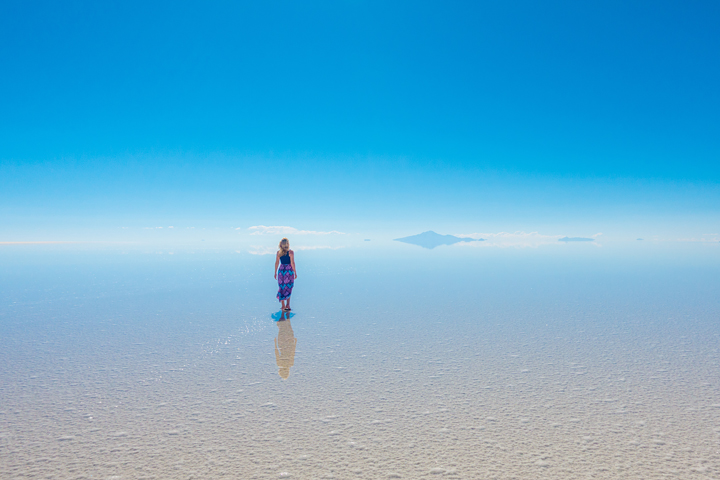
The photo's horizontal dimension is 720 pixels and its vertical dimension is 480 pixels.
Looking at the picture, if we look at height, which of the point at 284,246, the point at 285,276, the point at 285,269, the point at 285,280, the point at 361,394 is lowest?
the point at 361,394

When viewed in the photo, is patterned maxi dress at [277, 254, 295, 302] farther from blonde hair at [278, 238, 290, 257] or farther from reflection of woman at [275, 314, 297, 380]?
reflection of woman at [275, 314, 297, 380]

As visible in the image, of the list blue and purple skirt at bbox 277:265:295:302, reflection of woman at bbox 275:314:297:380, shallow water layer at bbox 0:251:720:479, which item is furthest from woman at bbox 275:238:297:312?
reflection of woman at bbox 275:314:297:380

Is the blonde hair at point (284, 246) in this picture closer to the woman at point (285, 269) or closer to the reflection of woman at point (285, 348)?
the woman at point (285, 269)

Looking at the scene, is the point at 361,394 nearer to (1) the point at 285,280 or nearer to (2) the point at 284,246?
(1) the point at 285,280

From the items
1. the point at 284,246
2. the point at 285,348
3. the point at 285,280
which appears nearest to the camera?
the point at 285,348

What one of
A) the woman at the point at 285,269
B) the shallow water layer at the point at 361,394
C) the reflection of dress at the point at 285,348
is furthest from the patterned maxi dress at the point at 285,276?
the reflection of dress at the point at 285,348

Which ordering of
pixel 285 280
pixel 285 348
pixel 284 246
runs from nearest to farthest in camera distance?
pixel 285 348, pixel 284 246, pixel 285 280

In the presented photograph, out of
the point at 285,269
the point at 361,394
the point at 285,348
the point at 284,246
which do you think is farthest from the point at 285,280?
the point at 361,394

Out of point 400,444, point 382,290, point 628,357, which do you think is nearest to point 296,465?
point 400,444
